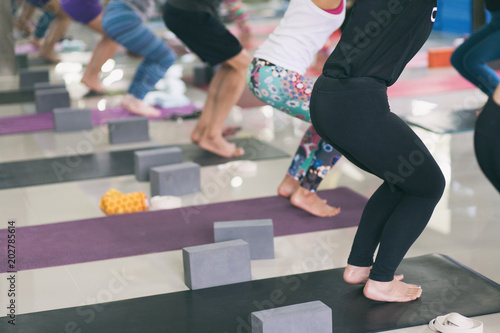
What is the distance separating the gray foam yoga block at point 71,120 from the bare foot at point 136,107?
1.42ft

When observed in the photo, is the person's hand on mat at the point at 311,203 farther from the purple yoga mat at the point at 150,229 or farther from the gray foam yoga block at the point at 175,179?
the gray foam yoga block at the point at 175,179

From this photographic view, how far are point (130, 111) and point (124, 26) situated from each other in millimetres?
765

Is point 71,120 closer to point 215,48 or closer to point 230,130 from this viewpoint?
point 230,130

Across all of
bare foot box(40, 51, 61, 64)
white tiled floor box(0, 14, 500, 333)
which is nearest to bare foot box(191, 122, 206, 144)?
white tiled floor box(0, 14, 500, 333)

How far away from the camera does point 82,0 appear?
6.00 metres

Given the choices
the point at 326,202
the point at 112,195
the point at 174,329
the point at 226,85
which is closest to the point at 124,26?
the point at 226,85

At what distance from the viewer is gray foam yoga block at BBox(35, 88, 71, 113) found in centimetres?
634

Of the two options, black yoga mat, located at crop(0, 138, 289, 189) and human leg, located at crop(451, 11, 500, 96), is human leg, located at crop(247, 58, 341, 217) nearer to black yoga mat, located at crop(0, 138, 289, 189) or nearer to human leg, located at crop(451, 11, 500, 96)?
black yoga mat, located at crop(0, 138, 289, 189)

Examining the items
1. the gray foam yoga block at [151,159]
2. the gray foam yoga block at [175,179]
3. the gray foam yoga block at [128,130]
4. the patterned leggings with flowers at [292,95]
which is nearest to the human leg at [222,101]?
the gray foam yoga block at [151,159]

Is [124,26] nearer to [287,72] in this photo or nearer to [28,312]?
[287,72]

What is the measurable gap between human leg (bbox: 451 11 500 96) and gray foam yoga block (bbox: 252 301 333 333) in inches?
107

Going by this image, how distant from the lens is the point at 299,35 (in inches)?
124

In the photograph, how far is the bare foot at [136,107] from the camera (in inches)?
234

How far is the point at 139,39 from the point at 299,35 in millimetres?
2574
